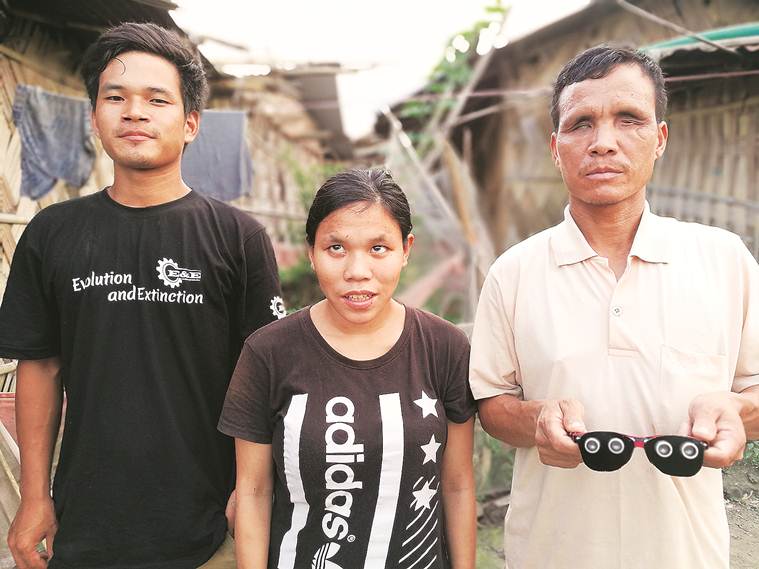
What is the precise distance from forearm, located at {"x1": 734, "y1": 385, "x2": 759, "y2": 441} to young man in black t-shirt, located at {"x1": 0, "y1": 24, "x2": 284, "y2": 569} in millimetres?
1325

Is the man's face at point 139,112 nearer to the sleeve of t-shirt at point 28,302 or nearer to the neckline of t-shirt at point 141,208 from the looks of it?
the neckline of t-shirt at point 141,208

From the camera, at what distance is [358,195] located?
162cm

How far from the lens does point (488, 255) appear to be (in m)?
7.09

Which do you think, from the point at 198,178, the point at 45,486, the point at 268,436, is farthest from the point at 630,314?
the point at 198,178

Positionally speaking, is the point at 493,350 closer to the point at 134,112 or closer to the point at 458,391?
the point at 458,391

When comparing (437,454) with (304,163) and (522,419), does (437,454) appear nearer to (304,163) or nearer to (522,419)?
(522,419)

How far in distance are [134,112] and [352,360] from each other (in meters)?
0.97

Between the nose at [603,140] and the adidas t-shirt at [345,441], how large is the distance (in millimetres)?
713

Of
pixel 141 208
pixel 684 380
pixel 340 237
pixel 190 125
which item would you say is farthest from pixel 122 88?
pixel 684 380

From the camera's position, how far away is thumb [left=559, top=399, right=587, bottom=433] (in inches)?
55.2

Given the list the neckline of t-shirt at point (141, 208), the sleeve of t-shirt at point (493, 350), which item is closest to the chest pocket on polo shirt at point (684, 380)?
the sleeve of t-shirt at point (493, 350)

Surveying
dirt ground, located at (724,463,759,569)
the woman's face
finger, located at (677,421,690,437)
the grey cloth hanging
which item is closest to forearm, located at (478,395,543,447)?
finger, located at (677,421,690,437)

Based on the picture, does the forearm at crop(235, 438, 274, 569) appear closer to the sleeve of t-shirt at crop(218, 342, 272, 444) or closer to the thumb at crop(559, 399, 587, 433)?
the sleeve of t-shirt at crop(218, 342, 272, 444)

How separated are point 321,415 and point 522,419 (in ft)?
1.81
